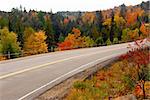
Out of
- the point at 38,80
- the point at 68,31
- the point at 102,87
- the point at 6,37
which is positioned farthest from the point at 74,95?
the point at 68,31

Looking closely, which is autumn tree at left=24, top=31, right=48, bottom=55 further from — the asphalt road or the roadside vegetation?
the roadside vegetation

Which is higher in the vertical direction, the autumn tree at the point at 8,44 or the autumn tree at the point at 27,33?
the autumn tree at the point at 27,33

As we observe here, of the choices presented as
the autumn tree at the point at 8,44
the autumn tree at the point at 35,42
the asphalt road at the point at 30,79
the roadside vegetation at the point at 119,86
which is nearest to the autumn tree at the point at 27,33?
the autumn tree at the point at 35,42

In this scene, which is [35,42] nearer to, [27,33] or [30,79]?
[27,33]

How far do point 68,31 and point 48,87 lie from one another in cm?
10528

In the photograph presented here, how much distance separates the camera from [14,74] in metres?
21.5

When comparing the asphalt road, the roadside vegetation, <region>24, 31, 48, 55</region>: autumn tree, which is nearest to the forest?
<region>24, 31, 48, 55</region>: autumn tree

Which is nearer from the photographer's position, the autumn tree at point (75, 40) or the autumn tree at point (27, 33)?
the autumn tree at point (27, 33)

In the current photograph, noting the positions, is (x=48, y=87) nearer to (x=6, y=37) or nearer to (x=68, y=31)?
(x=6, y=37)

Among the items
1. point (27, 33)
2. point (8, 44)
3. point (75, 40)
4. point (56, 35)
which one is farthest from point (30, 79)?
point (56, 35)

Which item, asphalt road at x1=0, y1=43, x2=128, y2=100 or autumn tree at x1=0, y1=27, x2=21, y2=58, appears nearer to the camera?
asphalt road at x1=0, y1=43, x2=128, y2=100

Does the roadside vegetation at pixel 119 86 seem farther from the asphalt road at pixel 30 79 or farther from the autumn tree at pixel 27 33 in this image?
the autumn tree at pixel 27 33

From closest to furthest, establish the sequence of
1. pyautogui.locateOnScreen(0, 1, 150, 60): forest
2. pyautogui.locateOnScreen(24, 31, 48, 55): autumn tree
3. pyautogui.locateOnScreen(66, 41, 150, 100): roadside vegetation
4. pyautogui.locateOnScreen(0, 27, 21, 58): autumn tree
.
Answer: pyautogui.locateOnScreen(66, 41, 150, 100): roadside vegetation → pyautogui.locateOnScreen(0, 27, 21, 58): autumn tree → pyautogui.locateOnScreen(0, 1, 150, 60): forest → pyautogui.locateOnScreen(24, 31, 48, 55): autumn tree

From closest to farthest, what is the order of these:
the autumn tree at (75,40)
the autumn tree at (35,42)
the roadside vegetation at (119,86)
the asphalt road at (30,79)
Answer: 1. the roadside vegetation at (119,86)
2. the asphalt road at (30,79)
3. the autumn tree at (35,42)
4. the autumn tree at (75,40)
